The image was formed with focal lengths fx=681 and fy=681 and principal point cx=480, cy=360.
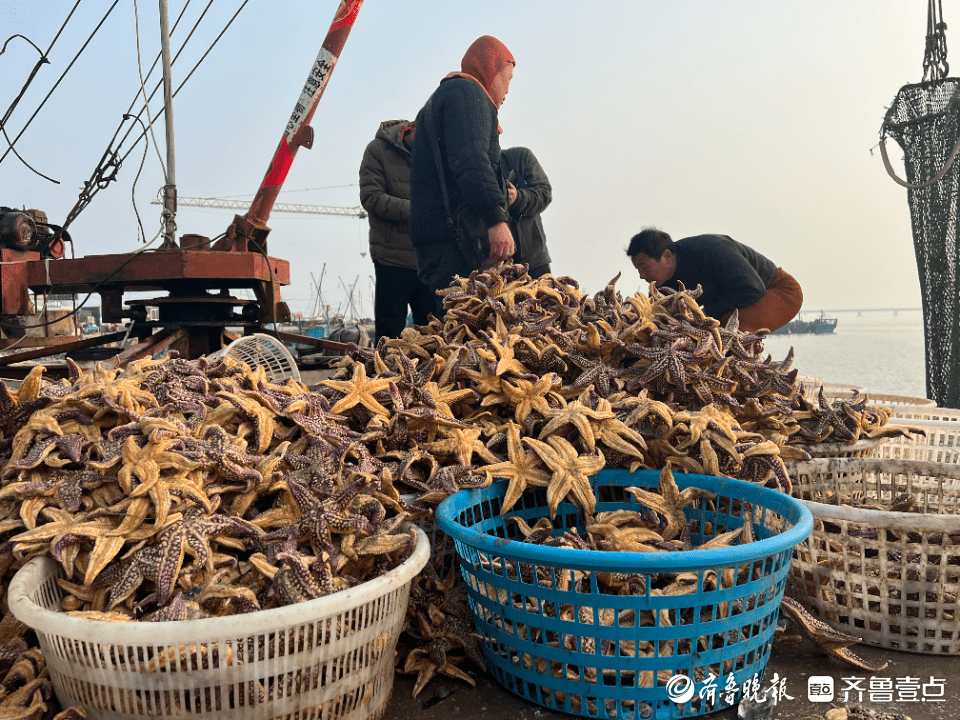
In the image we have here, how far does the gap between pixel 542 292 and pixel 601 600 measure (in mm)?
1859

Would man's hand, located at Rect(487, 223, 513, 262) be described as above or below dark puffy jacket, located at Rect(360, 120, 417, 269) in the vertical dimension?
below

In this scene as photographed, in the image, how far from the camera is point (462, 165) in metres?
4.19

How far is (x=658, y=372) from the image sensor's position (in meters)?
2.82

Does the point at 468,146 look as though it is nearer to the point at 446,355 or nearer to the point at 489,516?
the point at 446,355

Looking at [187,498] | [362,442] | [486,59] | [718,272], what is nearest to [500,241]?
[486,59]

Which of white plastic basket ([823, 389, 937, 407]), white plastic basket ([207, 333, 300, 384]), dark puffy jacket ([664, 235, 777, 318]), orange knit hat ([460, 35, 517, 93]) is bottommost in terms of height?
white plastic basket ([823, 389, 937, 407])

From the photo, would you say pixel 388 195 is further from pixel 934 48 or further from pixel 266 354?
pixel 934 48

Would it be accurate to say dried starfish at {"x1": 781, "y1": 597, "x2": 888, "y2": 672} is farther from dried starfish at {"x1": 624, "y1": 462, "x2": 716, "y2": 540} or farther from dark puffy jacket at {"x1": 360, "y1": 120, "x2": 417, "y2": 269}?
dark puffy jacket at {"x1": 360, "y1": 120, "x2": 417, "y2": 269}

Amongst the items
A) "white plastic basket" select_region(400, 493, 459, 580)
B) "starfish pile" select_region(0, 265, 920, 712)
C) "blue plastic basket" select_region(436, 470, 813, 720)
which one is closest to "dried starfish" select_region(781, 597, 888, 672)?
"blue plastic basket" select_region(436, 470, 813, 720)

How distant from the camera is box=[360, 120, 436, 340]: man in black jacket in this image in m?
5.26

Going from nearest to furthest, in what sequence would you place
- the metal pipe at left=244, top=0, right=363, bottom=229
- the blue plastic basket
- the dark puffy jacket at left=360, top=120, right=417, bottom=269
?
the blue plastic basket → the dark puffy jacket at left=360, top=120, right=417, bottom=269 → the metal pipe at left=244, top=0, right=363, bottom=229

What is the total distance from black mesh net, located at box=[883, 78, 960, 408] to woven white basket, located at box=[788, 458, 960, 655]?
564 cm

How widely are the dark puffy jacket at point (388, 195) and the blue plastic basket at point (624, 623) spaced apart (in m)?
3.38

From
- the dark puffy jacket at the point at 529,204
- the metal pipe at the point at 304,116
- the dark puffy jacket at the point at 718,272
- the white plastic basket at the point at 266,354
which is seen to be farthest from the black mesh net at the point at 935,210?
the white plastic basket at the point at 266,354
